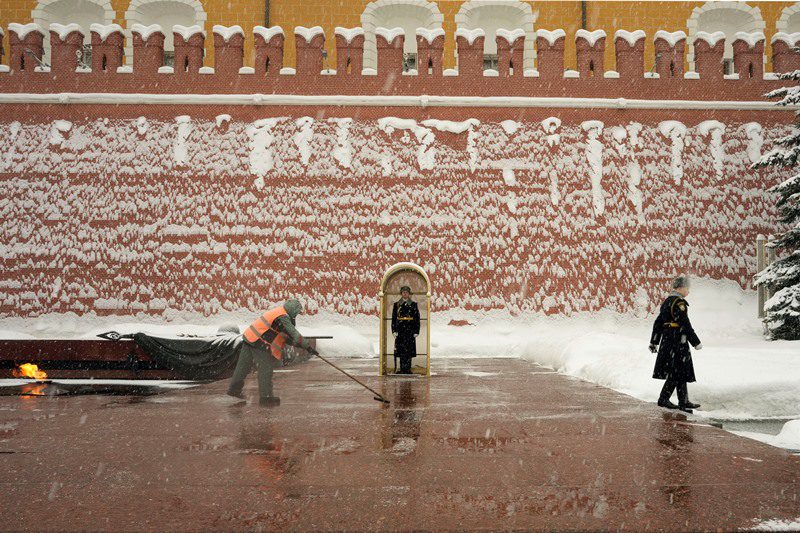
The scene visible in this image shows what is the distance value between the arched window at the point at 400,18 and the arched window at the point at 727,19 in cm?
701

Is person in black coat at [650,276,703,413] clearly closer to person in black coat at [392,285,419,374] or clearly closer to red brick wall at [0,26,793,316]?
person in black coat at [392,285,419,374]

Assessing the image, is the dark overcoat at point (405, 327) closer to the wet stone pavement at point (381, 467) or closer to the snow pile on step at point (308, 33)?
the wet stone pavement at point (381, 467)

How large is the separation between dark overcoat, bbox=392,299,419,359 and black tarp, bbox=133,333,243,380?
7.29 feet

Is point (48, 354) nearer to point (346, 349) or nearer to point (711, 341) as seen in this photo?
point (346, 349)

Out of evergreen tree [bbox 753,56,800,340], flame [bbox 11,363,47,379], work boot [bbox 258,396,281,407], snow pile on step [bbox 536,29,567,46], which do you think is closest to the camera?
work boot [bbox 258,396,281,407]

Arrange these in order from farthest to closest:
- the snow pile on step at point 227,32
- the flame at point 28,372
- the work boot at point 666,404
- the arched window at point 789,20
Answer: the arched window at point 789,20, the snow pile on step at point 227,32, the flame at point 28,372, the work boot at point 666,404

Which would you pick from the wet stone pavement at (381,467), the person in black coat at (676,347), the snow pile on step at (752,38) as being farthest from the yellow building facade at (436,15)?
the wet stone pavement at (381,467)

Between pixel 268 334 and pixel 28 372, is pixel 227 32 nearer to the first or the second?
pixel 28 372

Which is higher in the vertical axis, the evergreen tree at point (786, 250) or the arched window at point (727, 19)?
the arched window at point (727, 19)

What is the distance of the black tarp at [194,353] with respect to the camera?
848 cm

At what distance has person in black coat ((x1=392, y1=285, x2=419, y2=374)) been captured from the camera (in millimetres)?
9234

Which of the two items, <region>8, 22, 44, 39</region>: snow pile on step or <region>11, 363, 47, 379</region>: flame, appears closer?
<region>11, 363, 47, 379</region>: flame

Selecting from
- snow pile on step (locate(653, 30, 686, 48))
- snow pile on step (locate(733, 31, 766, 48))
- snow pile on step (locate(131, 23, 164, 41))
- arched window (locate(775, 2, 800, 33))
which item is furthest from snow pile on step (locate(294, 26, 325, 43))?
arched window (locate(775, 2, 800, 33))

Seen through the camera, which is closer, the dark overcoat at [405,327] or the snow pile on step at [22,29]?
the dark overcoat at [405,327]
